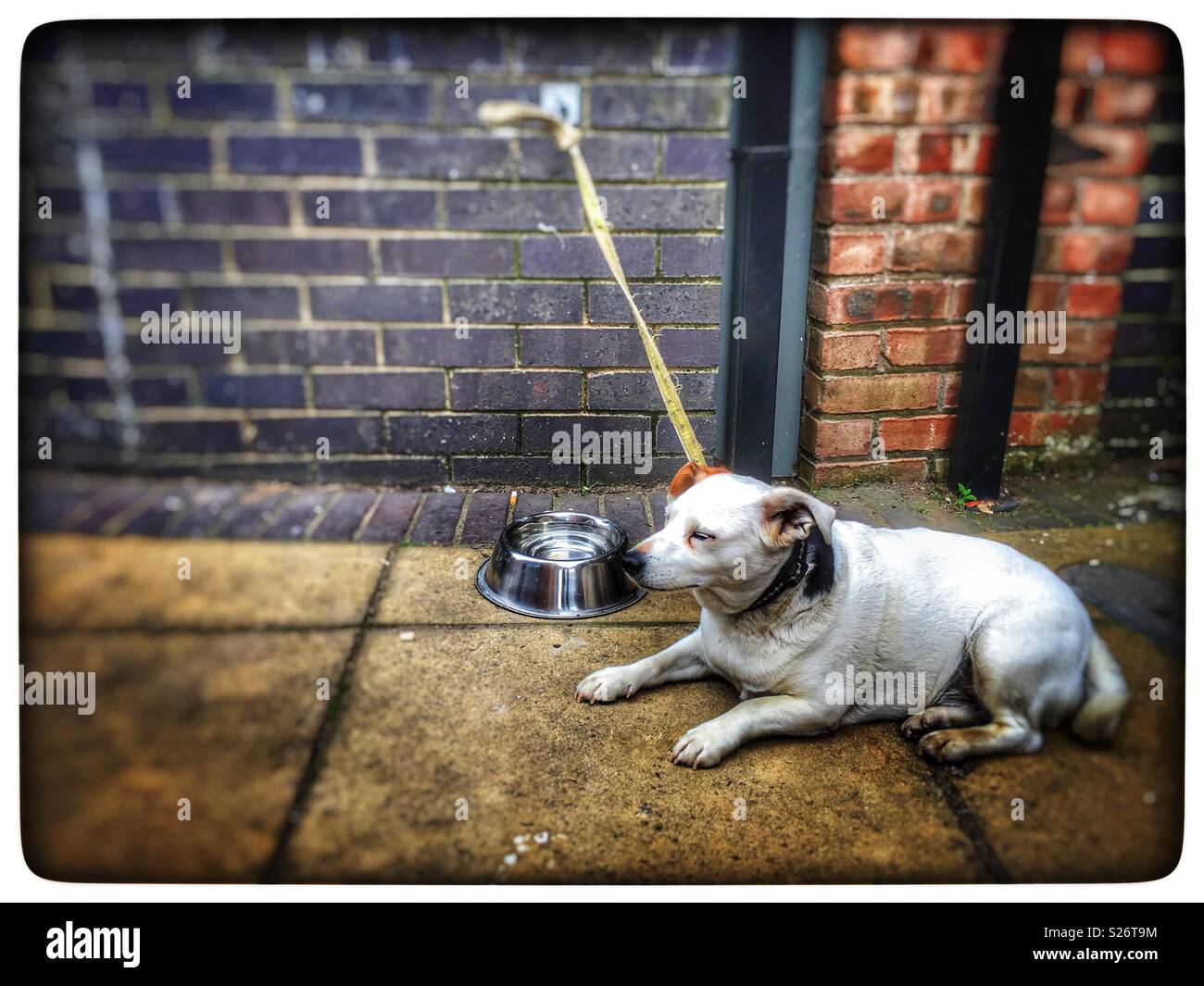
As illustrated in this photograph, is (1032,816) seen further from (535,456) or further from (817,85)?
(817,85)

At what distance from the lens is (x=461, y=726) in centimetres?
127

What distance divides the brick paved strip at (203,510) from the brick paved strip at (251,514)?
0.02 meters

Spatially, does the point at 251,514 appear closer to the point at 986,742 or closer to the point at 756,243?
the point at 756,243

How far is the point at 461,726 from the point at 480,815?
169 mm

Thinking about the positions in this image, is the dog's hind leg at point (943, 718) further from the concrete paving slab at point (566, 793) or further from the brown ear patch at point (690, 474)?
the brown ear patch at point (690, 474)

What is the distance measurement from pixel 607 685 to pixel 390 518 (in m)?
0.49

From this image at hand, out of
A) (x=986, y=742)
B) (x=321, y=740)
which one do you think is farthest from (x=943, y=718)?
(x=321, y=740)

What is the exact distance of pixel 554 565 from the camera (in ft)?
4.66

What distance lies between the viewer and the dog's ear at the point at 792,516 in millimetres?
1186

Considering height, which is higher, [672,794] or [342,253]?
[342,253]

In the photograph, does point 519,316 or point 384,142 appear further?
point 519,316

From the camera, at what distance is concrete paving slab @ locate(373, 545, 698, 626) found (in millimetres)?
1376

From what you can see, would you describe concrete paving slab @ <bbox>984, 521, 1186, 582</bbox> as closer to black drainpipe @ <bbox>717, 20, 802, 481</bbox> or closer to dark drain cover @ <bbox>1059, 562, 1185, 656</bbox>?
dark drain cover @ <bbox>1059, 562, 1185, 656</bbox>

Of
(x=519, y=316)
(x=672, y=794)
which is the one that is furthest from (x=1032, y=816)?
(x=519, y=316)
